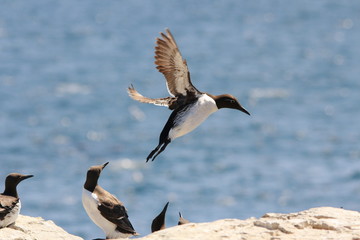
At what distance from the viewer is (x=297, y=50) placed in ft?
230

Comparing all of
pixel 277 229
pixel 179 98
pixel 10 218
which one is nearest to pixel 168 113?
pixel 179 98

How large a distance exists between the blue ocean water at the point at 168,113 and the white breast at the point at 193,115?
17.8 metres

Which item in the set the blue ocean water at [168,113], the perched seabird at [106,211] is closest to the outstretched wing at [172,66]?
the perched seabird at [106,211]

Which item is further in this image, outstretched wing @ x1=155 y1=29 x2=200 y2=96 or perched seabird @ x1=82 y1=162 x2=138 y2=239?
outstretched wing @ x1=155 y1=29 x2=200 y2=96

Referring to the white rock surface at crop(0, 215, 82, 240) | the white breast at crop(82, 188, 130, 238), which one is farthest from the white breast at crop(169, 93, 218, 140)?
the white rock surface at crop(0, 215, 82, 240)

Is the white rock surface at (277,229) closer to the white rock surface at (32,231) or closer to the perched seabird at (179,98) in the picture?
the white rock surface at (32,231)

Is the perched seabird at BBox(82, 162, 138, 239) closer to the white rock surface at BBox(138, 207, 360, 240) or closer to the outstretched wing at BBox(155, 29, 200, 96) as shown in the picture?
the outstretched wing at BBox(155, 29, 200, 96)

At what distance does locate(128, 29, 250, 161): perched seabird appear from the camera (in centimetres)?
1311

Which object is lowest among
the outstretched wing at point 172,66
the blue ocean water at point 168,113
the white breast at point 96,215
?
the white breast at point 96,215

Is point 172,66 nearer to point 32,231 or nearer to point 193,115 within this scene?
point 193,115

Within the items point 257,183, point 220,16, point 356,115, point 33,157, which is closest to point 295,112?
point 356,115

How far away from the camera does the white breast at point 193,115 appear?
43.4ft

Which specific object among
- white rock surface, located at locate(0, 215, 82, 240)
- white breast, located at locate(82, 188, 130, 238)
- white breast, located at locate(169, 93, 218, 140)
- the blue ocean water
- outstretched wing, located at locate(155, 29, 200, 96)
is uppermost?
the blue ocean water

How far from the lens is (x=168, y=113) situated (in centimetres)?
4831
